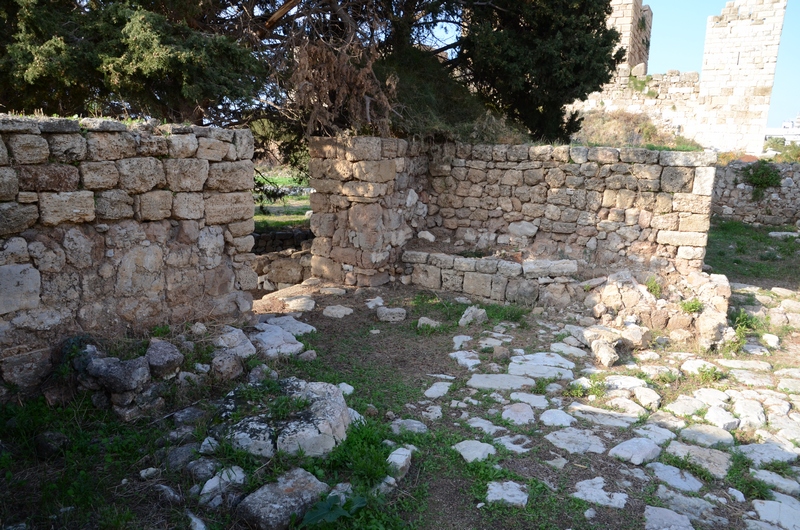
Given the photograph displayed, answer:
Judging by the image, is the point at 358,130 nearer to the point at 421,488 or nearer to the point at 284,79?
the point at 284,79

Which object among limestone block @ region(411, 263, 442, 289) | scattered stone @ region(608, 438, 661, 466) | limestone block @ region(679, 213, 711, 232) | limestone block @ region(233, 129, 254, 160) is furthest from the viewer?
limestone block @ region(411, 263, 442, 289)

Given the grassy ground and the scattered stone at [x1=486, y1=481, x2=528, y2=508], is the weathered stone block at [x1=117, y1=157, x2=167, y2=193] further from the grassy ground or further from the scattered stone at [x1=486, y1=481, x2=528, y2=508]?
the grassy ground

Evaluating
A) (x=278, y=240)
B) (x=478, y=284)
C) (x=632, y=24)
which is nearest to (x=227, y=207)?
(x=478, y=284)

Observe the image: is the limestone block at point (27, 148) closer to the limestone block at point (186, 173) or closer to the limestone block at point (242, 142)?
the limestone block at point (186, 173)

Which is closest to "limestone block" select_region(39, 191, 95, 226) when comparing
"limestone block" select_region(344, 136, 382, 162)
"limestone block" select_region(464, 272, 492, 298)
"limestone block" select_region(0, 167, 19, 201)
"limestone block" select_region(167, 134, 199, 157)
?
"limestone block" select_region(0, 167, 19, 201)

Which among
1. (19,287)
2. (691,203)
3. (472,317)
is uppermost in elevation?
(691,203)

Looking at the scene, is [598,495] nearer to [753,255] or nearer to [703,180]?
[703,180]

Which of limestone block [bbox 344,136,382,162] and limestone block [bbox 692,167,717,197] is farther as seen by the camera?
limestone block [bbox 344,136,382,162]

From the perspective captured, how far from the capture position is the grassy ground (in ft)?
30.2

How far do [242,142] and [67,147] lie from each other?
162 centimetres

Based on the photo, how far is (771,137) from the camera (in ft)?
54.1

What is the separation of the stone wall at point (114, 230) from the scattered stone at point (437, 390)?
2.07 m

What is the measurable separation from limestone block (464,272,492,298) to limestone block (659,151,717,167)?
2884 millimetres

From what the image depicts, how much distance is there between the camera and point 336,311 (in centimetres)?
711
